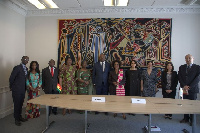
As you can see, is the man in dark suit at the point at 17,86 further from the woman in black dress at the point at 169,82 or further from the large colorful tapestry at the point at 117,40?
the woman in black dress at the point at 169,82

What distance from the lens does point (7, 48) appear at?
4102 millimetres

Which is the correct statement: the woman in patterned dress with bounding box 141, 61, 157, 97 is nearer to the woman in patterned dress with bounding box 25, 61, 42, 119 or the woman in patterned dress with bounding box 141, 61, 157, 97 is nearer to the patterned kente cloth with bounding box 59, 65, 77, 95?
the patterned kente cloth with bounding box 59, 65, 77, 95

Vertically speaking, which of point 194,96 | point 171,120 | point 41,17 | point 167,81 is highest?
point 41,17

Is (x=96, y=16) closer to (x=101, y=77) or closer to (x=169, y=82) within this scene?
(x=101, y=77)

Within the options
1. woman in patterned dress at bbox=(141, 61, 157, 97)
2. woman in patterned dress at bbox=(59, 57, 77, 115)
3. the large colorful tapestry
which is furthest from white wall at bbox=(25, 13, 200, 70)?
woman in patterned dress at bbox=(141, 61, 157, 97)

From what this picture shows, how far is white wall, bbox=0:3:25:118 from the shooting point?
12.8 feet

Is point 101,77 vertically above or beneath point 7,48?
beneath

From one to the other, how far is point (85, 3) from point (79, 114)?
3024mm

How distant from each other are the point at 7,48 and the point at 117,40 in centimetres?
305

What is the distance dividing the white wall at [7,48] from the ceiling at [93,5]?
0.40 meters

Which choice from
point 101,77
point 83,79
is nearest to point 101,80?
point 101,77

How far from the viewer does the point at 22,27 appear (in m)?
4.78

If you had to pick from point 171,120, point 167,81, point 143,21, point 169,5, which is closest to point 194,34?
point 169,5

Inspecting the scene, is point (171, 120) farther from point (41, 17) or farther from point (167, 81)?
point (41, 17)
